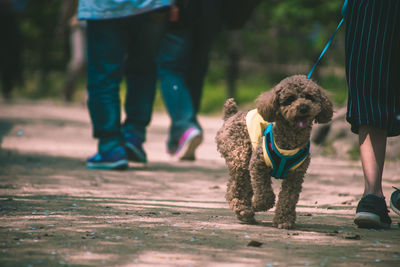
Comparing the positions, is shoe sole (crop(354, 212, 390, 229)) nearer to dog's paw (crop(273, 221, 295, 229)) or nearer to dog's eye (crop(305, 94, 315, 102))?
dog's paw (crop(273, 221, 295, 229))

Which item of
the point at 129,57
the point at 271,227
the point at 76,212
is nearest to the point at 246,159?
the point at 271,227

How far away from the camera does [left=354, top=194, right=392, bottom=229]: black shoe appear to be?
3598 mm

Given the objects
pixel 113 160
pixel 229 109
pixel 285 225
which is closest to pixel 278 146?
pixel 285 225

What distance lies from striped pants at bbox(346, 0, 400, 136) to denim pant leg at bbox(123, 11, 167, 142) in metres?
2.64

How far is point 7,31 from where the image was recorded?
13102 mm

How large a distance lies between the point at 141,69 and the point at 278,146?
9.82ft

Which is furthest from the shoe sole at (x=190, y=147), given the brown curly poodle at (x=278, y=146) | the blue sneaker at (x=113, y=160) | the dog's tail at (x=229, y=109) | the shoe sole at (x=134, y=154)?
the brown curly poodle at (x=278, y=146)

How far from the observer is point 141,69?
20.4 ft

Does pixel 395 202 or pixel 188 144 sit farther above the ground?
pixel 395 202

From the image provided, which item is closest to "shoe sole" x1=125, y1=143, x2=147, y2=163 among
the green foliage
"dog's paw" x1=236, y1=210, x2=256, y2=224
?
"dog's paw" x1=236, y1=210, x2=256, y2=224

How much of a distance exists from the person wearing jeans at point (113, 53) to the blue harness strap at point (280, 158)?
8.52 feet

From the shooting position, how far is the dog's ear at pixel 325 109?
3520mm

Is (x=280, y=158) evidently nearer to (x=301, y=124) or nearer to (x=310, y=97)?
(x=301, y=124)

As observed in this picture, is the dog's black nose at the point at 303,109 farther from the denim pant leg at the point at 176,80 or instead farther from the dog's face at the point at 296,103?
the denim pant leg at the point at 176,80
